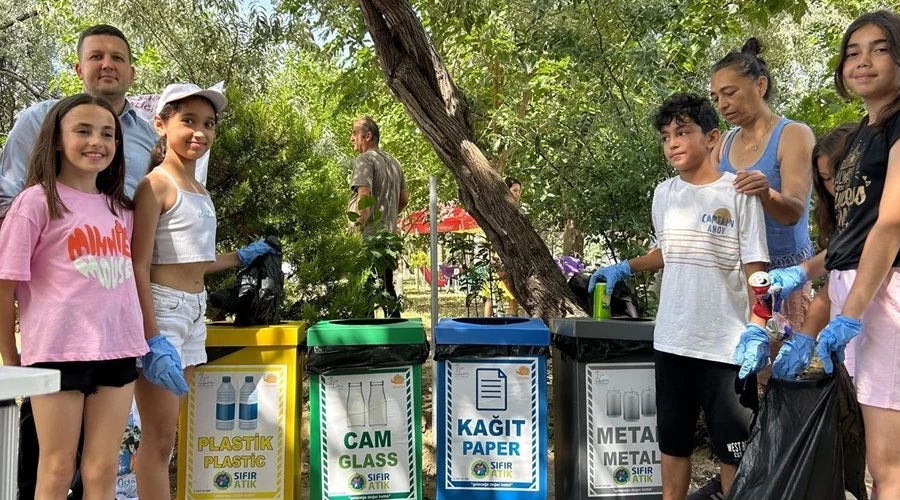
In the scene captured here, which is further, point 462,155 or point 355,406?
point 462,155

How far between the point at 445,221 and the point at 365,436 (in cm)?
737

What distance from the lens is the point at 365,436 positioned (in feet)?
10.2

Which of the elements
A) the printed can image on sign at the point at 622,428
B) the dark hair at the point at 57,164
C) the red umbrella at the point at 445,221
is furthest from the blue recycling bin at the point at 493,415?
the red umbrella at the point at 445,221

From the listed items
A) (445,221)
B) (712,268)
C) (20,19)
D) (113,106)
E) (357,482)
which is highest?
(20,19)

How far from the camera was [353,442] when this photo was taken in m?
3.10

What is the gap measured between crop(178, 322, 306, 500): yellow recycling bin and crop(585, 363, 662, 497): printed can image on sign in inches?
50.3

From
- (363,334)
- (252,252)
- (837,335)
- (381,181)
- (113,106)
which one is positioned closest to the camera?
(837,335)

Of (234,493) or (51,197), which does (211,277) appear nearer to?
(234,493)

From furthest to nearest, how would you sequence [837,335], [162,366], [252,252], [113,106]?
[252,252] < [113,106] < [162,366] < [837,335]

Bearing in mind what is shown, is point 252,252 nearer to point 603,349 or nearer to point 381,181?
point 603,349

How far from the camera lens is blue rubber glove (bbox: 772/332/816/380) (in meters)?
2.24

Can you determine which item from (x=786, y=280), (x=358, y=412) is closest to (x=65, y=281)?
(x=358, y=412)

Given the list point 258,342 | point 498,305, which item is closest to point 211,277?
point 258,342

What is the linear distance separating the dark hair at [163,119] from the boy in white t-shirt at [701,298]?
1718 millimetres
